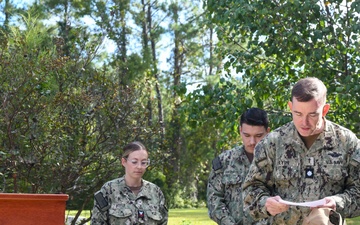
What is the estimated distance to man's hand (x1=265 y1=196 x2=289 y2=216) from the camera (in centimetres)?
336

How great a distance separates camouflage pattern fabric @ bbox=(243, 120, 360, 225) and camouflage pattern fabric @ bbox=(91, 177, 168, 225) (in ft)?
7.97

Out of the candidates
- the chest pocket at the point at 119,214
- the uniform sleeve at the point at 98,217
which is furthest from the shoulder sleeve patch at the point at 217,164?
the uniform sleeve at the point at 98,217

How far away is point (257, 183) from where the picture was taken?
11.9ft

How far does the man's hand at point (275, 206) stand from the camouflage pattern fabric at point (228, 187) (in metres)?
2.10

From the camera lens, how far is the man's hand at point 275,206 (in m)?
3.36

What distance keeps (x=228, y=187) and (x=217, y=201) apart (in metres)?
0.14

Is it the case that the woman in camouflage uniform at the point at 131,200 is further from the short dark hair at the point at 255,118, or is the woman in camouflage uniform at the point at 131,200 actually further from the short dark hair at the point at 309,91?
the short dark hair at the point at 309,91

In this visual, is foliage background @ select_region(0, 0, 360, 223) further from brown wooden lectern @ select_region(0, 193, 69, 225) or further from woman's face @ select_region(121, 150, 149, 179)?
brown wooden lectern @ select_region(0, 193, 69, 225)

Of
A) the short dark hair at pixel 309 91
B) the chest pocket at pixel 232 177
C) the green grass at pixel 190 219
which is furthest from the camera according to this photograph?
the green grass at pixel 190 219

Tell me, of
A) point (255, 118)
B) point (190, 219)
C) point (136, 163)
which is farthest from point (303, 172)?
point (190, 219)

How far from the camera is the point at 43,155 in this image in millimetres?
8719

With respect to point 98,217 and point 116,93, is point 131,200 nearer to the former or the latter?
point 98,217

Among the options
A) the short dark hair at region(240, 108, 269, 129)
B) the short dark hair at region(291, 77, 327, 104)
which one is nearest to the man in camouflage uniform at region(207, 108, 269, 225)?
the short dark hair at region(240, 108, 269, 129)

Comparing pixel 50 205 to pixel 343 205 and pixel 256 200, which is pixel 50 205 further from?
pixel 343 205
